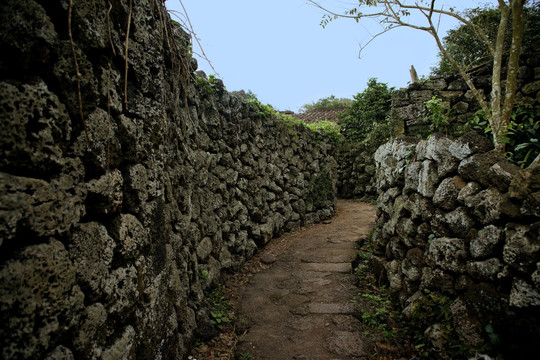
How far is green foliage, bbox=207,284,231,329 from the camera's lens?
2.95 meters

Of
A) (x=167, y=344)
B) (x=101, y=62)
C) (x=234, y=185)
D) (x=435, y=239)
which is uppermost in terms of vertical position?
(x=101, y=62)

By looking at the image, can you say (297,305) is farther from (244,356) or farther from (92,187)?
Result: (92,187)

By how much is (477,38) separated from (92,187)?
8630 mm

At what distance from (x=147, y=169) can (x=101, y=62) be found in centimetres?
63

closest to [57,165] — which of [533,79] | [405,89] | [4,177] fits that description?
[4,177]

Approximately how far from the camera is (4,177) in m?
0.80

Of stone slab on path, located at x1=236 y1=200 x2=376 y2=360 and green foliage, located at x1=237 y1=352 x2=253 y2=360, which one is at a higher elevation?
stone slab on path, located at x1=236 y1=200 x2=376 y2=360

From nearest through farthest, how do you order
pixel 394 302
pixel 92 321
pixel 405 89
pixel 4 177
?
pixel 4 177
pixel 92 321
pixel 394 302
pixel 405 89

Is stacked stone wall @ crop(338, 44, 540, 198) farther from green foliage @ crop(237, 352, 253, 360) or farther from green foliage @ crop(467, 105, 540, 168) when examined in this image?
green foliage @ crop(237, 352, 253, 360)

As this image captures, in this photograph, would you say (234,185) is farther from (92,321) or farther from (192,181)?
(92,321)

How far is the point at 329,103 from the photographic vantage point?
1606cm

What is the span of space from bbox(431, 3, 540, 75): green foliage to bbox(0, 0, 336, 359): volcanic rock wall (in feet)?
15.6

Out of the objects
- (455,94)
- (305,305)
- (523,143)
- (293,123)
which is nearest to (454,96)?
(455,94)

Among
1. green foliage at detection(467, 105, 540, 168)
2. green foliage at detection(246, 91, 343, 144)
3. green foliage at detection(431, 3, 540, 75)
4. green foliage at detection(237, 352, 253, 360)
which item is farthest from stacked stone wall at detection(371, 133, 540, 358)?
green foliage at detection(431, 3, 540, 75)
